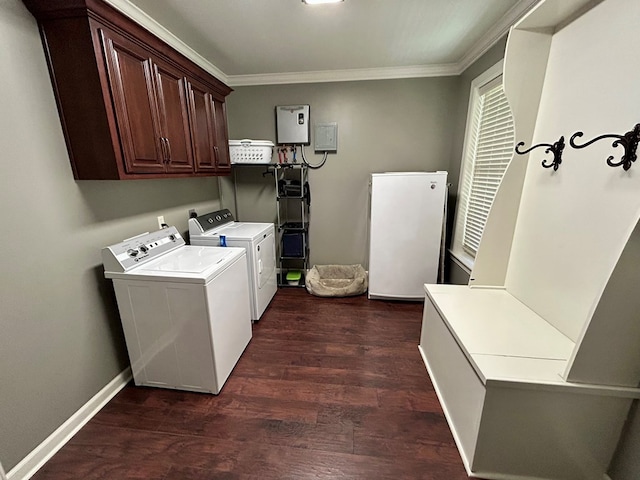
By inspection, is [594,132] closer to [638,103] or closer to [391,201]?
[638,103]

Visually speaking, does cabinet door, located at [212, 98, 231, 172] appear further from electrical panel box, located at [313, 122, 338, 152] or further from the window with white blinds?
the window with white blinds

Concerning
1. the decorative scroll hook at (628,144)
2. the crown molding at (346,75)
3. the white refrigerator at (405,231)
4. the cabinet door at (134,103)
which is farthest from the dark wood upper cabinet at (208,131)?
the decorative scroll hook at (628,144)

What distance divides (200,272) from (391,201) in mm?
1934

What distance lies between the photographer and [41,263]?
1.32 meters

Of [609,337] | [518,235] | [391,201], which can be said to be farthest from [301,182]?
[609,337]

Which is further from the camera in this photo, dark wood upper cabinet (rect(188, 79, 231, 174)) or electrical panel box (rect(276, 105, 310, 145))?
electrical panel box (rect(276, 105, 310, 145))

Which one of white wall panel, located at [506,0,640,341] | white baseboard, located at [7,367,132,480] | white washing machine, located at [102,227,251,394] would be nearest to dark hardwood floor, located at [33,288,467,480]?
white baseboard, located at [7,367,132,480]

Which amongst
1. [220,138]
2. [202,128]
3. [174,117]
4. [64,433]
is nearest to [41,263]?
[64,433]

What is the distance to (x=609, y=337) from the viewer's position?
3.32ft

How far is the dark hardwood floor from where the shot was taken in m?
1.29

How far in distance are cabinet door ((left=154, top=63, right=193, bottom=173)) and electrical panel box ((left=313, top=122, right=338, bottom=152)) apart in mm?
1444

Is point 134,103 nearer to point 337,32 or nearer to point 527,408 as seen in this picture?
point 337,32

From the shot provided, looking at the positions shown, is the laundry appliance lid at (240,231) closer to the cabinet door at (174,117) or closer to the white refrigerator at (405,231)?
the cabinet door at (174,117)

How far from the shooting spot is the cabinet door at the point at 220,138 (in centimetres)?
256
